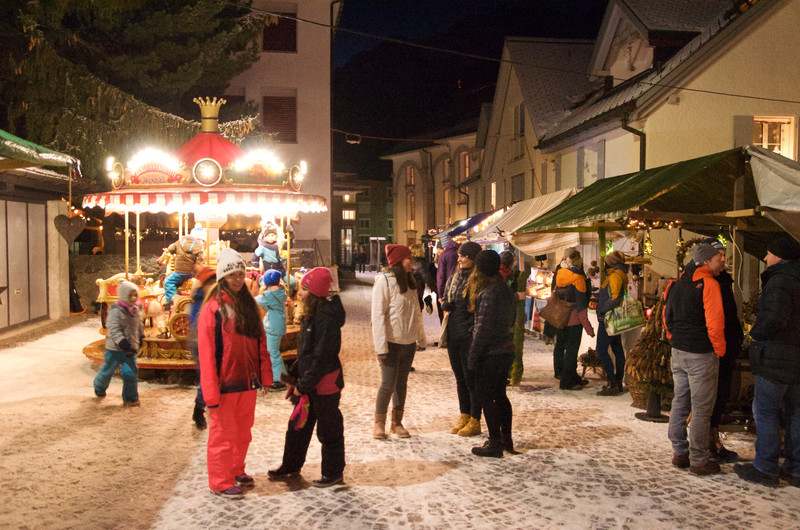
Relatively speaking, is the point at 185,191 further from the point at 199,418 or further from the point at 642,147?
the point at 642,147

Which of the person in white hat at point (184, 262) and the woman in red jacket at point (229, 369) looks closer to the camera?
the woman in red jacket at point (229, 369)

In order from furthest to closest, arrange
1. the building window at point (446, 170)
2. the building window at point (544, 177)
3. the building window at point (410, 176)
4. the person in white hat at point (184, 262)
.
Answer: the building window at point (410, 176) → the building window at point (446, 170) → the building window at point (544, 177) → the person in white hat at point (184, 262)

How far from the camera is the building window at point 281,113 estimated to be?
84.9 feet

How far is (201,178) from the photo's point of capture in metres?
10.9

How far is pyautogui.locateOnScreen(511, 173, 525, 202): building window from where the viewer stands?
23073mm

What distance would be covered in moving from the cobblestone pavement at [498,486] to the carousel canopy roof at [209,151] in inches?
216

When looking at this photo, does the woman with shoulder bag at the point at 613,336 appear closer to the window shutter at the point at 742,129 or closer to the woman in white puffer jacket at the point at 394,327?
the woman in white puffer jacket at the point at 394,327

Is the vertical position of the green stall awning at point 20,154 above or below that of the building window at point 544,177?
below

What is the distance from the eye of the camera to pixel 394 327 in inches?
256

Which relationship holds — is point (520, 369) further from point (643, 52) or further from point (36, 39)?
point (36, 39)

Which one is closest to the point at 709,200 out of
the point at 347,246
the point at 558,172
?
the point at 558,172

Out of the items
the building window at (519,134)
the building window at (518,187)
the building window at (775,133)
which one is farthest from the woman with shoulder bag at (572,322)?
the building window at (519,134)

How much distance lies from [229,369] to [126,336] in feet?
11.3

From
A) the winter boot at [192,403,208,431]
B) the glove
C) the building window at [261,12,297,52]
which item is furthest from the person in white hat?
the building window at [261,12,297,52]
